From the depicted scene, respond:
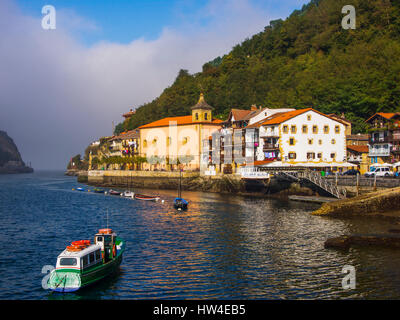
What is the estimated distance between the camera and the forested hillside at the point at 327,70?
118m

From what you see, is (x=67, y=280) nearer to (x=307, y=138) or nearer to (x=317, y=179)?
(x=317, y=179)

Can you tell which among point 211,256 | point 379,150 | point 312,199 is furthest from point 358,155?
point 211,256

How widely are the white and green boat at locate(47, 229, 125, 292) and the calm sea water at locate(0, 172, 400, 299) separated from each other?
664 millimetres

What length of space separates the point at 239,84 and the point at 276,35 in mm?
37540

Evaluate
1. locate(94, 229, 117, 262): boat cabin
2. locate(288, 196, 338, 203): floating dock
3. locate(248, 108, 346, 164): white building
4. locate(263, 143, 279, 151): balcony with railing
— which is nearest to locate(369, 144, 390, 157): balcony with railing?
locate(248, 108, 346, 164): white building

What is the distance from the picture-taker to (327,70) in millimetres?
141500

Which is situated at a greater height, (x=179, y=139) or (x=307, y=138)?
(x=179, y=139)

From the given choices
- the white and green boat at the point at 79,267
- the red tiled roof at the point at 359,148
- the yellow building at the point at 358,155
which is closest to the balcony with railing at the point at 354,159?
the yellow building at the point at 358,155

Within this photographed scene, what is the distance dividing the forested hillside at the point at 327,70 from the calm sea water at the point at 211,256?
64359 mm

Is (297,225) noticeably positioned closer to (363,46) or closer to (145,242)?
(145,242)

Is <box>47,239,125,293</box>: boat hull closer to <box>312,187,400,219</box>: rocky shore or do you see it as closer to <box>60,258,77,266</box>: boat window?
<box>60,258,77,266</box>: boat window

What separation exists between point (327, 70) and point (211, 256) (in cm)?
11967

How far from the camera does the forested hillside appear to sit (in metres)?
118

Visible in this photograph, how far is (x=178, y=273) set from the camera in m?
32.0
